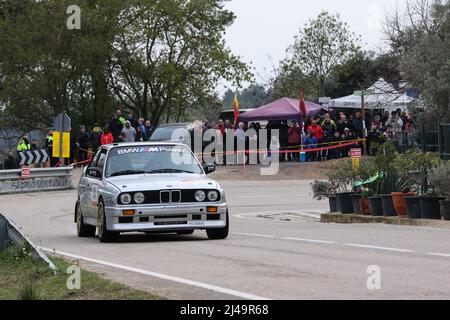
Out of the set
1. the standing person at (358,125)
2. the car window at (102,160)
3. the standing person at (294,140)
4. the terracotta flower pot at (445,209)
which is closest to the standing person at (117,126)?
the standing person at (294,140)

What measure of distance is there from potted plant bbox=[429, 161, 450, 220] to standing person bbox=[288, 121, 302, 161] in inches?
A: 847

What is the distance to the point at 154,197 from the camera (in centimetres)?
1772

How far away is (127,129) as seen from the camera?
4369 centimetres

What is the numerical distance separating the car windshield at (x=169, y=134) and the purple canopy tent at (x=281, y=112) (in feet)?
11.3

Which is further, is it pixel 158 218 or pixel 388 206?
pixel 388 206

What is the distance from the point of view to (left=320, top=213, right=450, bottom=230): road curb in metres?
21.9

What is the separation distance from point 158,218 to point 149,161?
157 centimetres

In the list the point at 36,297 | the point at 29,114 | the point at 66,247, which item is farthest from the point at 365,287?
the point at 29,114

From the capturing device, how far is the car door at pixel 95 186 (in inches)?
734

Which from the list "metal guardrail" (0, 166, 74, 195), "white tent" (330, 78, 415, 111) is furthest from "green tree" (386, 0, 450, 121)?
"metal guardrail" (0, 166, 74, 195)

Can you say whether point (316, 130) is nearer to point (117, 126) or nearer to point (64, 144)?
point (117, 126)

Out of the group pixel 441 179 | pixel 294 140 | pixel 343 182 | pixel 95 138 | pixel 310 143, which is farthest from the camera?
pixel 95 138

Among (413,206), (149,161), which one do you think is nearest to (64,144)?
(413,206)

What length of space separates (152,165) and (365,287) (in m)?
8.24
